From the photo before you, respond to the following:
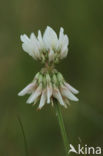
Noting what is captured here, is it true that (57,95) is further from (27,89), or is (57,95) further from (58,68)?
(58,68)

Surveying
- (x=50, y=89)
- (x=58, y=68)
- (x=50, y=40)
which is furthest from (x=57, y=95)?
(x=58, y=68)

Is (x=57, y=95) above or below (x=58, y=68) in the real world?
below

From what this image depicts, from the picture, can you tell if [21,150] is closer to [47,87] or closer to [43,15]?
[47,87]

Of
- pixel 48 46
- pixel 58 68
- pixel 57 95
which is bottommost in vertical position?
pixel 57 95
